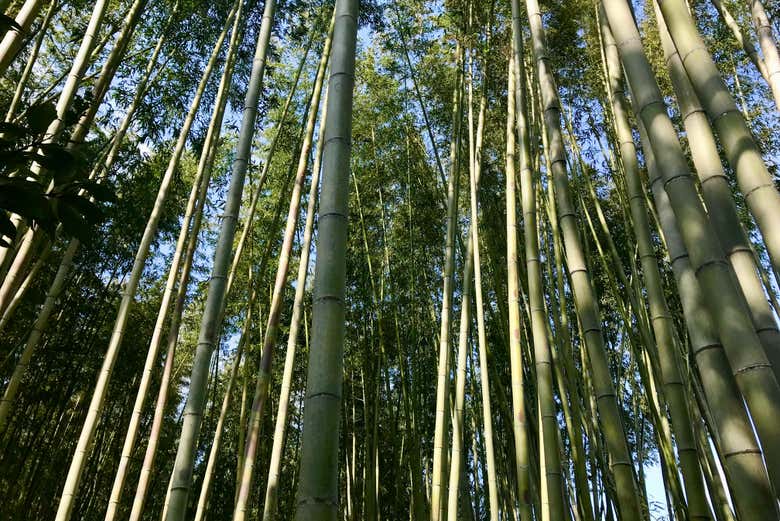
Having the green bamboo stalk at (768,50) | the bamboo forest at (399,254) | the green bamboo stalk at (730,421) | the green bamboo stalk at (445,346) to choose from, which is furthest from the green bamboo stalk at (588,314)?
the green bamboo stalk at (768,50)

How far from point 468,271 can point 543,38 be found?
1.52 m

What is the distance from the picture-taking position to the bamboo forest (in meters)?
1.16

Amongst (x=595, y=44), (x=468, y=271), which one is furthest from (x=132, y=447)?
(x=595, y=44)

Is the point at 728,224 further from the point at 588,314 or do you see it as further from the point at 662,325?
the point at 662,325

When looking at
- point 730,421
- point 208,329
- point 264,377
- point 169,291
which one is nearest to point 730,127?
point 730,421

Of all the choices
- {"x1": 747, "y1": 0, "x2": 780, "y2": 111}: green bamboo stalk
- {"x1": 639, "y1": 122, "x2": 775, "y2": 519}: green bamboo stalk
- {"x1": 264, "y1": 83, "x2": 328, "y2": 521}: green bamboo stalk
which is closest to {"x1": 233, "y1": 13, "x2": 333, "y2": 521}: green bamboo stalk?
{"x1": 264, "y1": 83, "x2": 328, "y2": 521}: green bamboo stalk

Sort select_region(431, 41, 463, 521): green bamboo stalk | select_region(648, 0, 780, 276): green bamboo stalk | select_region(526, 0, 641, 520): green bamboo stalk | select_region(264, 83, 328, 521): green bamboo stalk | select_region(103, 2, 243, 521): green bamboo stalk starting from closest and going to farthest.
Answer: select_region(648, 0, 780, 276): green bamboo stalk, select_region(526, 0, 641, 520): green bamboo stalk, select_region(264, 83, 328, 521): green bamboo stalk, select_region(103, 2, 243, 521): green bamboo stalk, select_region(431, 41, 463, 521): green bamboo stalk

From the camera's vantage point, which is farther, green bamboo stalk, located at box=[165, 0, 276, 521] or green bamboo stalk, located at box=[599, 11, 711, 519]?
green bamboo stalk, located at box=[165, 0, 276, 521]

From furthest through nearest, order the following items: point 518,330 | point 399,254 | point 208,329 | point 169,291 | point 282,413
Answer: point 399,254, point 169,291, point 282,413, point 518,330, point 208,329

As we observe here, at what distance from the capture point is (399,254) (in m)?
6.48

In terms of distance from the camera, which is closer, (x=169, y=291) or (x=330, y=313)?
(x=330, y=313)

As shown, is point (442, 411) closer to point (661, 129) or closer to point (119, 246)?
point (661, 129)

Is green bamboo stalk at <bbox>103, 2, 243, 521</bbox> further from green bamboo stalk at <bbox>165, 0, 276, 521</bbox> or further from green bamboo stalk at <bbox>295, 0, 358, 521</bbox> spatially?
green bamboo stalk at <bbox>295, 0, 358, 521</bbox>

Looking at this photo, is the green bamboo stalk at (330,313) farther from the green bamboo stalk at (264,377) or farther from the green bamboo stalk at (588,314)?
the green bamboo stalk at (264,377)
